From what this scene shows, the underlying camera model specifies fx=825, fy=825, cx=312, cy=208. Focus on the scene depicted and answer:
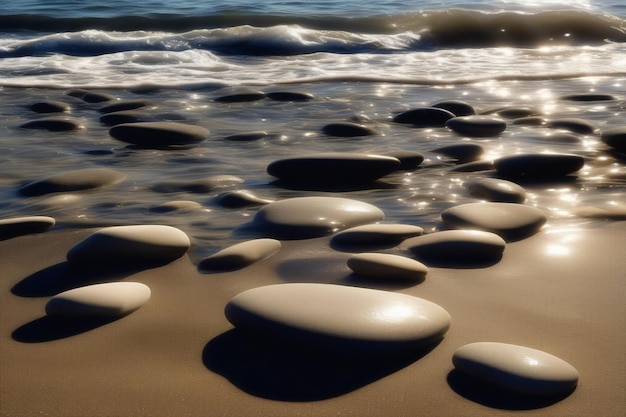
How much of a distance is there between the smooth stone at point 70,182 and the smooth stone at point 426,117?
1.37 metres

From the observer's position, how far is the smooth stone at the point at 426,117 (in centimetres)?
338

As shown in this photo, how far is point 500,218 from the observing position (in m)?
1.96

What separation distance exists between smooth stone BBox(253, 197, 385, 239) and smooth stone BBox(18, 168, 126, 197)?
2.14 ft

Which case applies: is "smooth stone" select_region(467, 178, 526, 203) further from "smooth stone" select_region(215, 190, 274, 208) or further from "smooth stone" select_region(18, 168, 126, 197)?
"smooth stone" select_region(18, 168, 126, 197)

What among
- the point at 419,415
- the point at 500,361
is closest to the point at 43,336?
the point at 419,415

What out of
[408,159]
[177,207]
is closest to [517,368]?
[177,207]

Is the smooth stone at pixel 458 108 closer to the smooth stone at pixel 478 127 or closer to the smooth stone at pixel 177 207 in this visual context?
the smooth stone at pixel 478 127

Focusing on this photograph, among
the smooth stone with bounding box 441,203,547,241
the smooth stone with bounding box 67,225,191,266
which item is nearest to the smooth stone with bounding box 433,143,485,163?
the smooth stone with bounding box 441,203,547,241

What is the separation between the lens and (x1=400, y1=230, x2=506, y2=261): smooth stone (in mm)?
1759

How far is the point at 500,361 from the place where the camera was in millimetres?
1220

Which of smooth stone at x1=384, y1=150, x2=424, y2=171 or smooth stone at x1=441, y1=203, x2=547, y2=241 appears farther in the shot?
smooth stone at x1=384, y1=150, x2=424, y2=171

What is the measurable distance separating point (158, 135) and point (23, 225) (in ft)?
3.61

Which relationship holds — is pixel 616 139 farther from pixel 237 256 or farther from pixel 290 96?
pixel 290 96

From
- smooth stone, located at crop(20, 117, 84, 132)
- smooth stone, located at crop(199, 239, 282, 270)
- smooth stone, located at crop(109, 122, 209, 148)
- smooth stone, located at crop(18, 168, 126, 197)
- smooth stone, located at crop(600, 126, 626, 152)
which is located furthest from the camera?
smooth stone, located at crop(20, 117, 84, 132)
